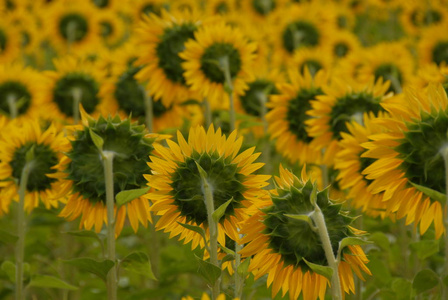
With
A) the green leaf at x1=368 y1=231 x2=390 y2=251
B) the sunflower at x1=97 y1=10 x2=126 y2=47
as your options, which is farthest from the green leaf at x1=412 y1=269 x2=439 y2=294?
the sunflower at x1=97 y1=10 x2=126 y2=47

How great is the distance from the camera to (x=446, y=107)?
160 cm

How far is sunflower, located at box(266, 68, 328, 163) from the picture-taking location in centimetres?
300

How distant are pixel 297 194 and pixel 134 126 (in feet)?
2.15

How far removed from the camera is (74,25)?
19.2 feet

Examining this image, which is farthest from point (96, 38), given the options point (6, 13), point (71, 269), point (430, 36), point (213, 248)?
point (213, 248)

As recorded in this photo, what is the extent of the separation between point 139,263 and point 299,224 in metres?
0.64

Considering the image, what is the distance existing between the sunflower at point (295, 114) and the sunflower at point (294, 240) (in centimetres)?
138

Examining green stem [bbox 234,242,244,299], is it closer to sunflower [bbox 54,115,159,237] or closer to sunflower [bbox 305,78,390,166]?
sunflower [bbox 54,115,159,237]

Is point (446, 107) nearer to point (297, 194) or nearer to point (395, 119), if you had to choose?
point (395, 119)

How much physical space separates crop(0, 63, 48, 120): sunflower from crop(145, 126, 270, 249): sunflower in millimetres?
2209

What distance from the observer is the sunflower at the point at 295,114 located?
9.84ft

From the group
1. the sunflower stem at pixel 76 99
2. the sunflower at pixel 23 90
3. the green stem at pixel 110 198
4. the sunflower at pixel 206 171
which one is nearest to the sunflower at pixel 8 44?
the sunflower at pixel 23 90

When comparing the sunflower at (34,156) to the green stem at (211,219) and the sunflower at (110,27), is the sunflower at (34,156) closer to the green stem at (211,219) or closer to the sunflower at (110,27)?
the green stem at (211,219)

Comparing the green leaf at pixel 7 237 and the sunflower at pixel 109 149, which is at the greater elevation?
the sunflower at pixel 109 149
